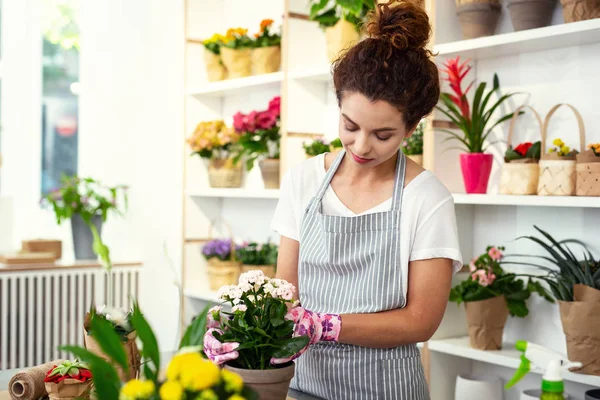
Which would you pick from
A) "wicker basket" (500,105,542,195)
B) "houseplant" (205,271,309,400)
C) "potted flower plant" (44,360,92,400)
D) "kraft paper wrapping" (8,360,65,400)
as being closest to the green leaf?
"houseplant" (205,271,309,400)

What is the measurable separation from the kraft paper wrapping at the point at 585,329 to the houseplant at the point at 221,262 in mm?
1895

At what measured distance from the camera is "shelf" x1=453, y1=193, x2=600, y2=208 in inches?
96.0

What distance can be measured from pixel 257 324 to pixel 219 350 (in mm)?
80

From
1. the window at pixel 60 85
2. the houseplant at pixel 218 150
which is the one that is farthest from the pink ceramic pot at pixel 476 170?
the window at pixel 60 85

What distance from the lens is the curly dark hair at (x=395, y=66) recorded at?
5.59 ft

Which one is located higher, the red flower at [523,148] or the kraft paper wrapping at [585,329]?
the red flower at [523,148]

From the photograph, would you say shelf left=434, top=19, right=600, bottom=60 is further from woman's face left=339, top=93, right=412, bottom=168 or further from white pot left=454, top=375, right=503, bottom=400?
white pot left=454, top=375, right=503, bottom=400

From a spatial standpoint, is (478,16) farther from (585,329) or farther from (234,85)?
(234,85)

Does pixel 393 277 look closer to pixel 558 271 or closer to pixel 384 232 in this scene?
pixel 384 232

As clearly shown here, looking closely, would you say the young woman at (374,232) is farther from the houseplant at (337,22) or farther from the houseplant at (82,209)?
the houseplant at (82,209)

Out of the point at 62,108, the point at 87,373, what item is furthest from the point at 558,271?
the point at 62,108

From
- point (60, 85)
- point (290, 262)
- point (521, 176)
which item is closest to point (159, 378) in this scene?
point (290, 262)

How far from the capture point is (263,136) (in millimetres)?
3725

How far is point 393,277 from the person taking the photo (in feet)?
6.08
